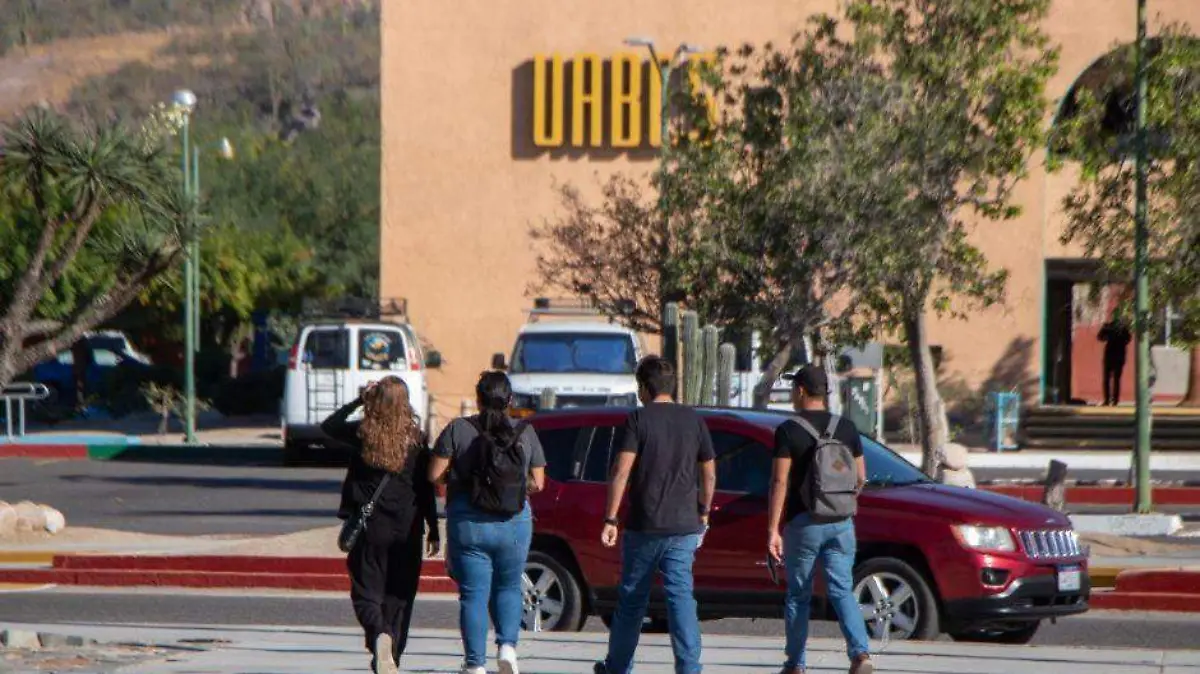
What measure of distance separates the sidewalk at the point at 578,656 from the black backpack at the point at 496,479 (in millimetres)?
1444

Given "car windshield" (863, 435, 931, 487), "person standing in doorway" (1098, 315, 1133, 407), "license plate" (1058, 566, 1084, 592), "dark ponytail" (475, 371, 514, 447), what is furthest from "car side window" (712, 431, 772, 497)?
"person standing in doorway" (1098, 315, 1133, 407)

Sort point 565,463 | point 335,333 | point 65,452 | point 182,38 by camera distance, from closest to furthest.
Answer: point 565,463 → point 335,333 → point 65,452 → point 182,38

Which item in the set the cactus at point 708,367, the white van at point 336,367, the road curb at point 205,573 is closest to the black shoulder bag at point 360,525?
the road curb at point 205,573

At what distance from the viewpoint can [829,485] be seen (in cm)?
993

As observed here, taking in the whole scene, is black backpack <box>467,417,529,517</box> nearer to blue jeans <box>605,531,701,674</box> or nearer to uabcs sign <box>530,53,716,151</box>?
blue jeans <box>605,531,701,674</box>

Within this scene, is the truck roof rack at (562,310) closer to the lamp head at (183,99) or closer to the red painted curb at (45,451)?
the lamp head at (183,99)

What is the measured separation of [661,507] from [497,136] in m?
31.0

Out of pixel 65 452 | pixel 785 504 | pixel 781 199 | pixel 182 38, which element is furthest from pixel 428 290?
pixel 182 38

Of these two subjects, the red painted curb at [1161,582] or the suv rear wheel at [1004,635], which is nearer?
the suv rear wheel at [1004,635]

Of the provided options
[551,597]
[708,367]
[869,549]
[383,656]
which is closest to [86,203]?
[708,367]

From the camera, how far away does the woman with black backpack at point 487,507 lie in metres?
9.72

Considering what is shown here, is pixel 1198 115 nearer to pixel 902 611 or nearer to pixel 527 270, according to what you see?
pixel 902 611

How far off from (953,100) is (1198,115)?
12.6ft

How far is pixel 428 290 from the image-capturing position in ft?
133
